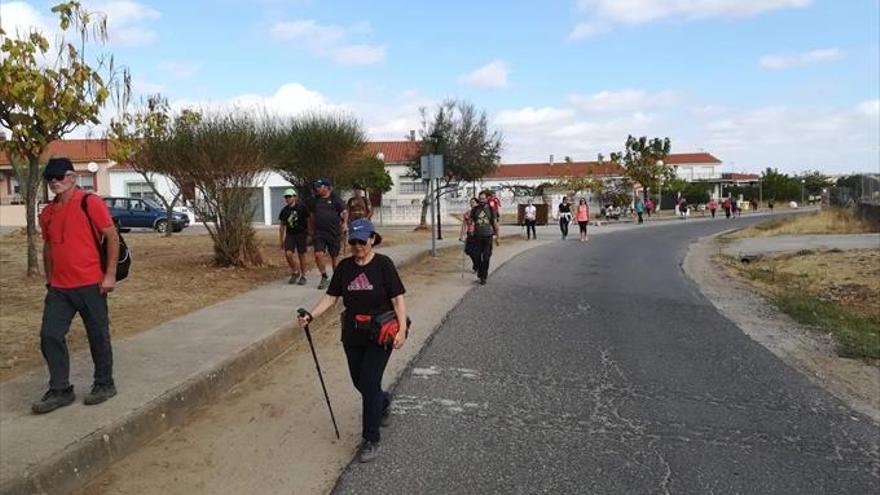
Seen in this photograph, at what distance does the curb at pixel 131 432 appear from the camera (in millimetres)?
4426

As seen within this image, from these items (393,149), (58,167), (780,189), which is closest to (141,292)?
(58,167)

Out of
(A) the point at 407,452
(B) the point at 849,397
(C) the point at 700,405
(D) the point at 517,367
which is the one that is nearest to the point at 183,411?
(A) the point at 407,452

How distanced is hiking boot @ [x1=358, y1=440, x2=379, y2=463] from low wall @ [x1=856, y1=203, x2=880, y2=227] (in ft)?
94.4

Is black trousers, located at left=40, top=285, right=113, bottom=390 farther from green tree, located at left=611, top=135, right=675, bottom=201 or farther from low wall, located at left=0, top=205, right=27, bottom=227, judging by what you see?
green tree, located at left=611, top=135, right=675, bottom=201

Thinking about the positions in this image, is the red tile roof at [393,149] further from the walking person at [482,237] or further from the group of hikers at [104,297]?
the group of hikers at [104,297]

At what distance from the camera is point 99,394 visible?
5.71m

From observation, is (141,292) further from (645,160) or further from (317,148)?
(645,160)

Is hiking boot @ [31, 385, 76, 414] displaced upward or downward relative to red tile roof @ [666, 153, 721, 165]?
downward

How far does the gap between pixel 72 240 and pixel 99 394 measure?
110 cm

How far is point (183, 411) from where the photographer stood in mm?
6000

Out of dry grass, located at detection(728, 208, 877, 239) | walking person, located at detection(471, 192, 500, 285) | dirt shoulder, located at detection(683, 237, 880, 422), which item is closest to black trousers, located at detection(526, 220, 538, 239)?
dry grass, located at detection(728, 208, 877, 239)

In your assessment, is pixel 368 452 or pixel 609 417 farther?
pixel 609 417

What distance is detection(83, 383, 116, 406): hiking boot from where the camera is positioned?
5.65 metres

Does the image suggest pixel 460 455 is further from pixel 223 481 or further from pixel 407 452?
pixel 223 481
